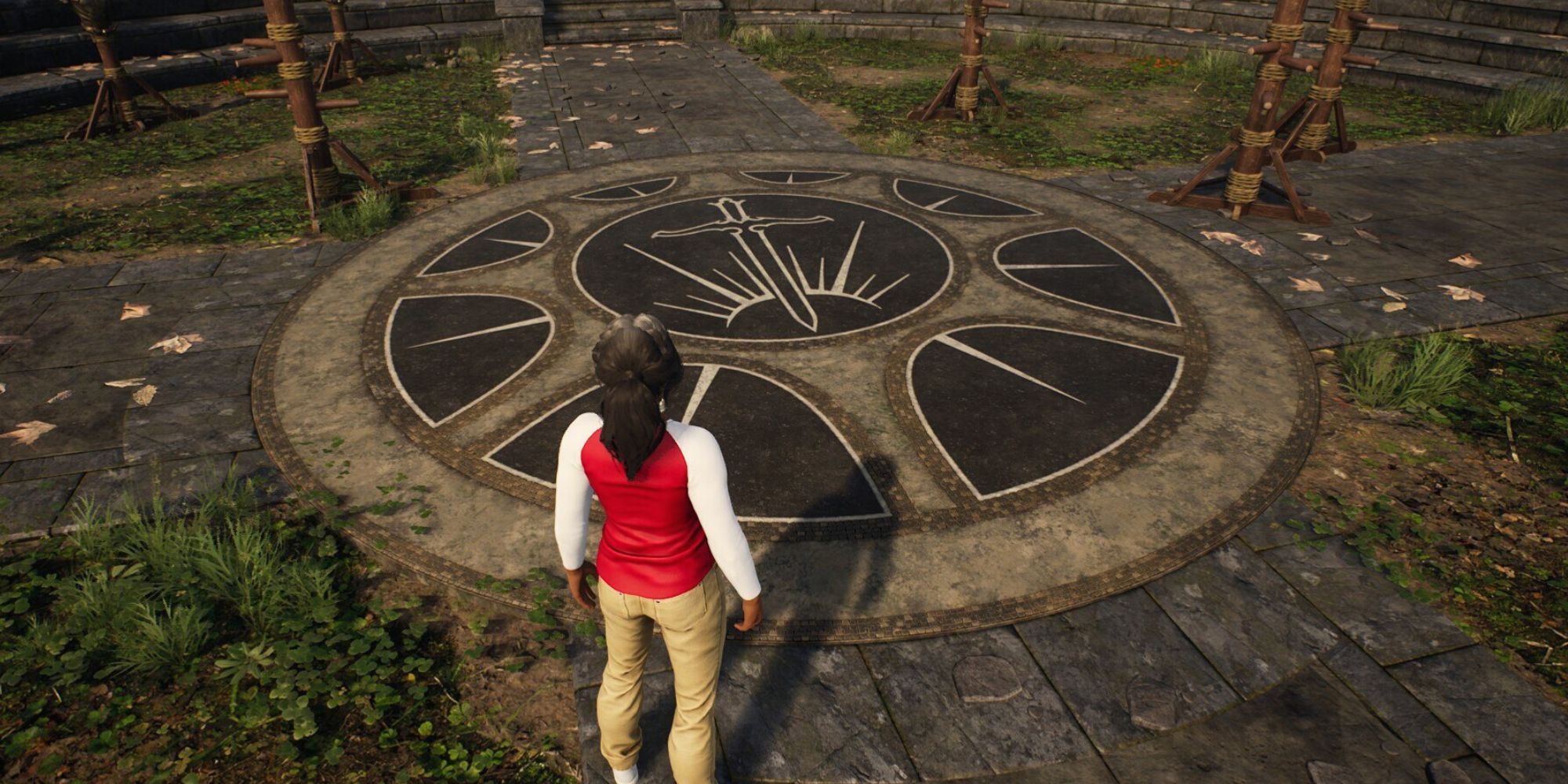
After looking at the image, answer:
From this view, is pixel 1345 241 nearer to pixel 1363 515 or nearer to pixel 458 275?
pixel 1363 515

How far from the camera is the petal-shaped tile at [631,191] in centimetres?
773

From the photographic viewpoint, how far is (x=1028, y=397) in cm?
489

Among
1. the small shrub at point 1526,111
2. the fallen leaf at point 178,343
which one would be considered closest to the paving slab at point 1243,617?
the fallen leaf at point 178,343

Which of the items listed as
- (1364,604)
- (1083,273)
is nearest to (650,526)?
(1364,604)

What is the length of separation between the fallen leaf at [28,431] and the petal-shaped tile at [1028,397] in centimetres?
470

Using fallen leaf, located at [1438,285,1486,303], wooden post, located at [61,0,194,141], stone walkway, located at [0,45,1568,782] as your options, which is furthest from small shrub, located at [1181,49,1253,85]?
wooden post, located at [61,0,194,141]

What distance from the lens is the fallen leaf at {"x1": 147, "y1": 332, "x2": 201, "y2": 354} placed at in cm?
537

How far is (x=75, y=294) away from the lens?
19.7ft

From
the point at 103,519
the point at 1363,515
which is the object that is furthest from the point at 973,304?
the point at 103,519

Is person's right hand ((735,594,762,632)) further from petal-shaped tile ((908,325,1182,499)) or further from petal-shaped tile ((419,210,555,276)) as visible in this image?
petal-shaped tile ((419,210,555,276))

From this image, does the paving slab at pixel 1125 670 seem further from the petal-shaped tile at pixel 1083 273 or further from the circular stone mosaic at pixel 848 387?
the petal-shaped tile at pixel 1083 273

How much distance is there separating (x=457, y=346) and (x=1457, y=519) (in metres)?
5.47

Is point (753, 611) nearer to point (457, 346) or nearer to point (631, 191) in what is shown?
point (457, 346)

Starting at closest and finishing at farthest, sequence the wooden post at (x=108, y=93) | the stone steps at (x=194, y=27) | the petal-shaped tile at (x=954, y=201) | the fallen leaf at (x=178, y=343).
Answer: the fallen leaf at (x=178, y=343) → the petal-shaped tile at (x=954, y=201) → the wooden post at (x=108, y=93) → the stone steps at (x=194, y=27)
